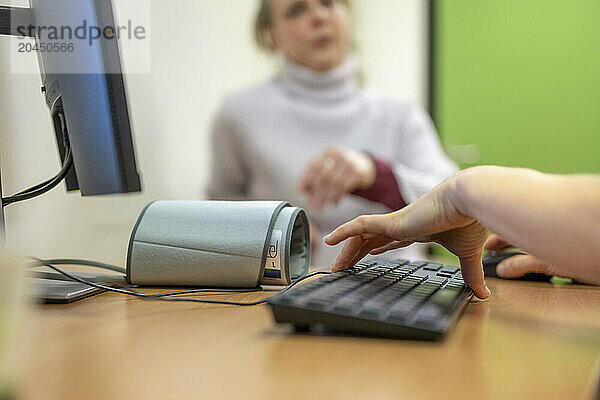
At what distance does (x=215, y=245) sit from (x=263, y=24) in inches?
58.9

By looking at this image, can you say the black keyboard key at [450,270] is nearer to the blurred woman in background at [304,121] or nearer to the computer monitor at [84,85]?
the computer monitor at [84,85]

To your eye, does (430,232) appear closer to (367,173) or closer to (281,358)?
(281,358)

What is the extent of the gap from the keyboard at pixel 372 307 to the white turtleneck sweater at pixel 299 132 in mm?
1271

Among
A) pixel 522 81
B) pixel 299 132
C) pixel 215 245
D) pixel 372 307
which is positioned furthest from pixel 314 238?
pixel 522 81

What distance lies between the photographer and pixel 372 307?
50cm

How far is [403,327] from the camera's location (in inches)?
18.7

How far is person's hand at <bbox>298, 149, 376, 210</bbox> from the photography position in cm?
139

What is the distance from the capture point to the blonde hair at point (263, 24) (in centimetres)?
207

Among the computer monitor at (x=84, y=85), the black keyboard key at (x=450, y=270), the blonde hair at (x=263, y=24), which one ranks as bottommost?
the black keyboard key at (x=450, y=270)

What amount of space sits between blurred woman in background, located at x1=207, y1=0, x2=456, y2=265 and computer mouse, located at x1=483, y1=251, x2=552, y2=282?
91cm

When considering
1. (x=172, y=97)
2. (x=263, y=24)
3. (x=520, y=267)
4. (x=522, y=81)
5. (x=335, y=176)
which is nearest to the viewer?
(x=520, y=267)

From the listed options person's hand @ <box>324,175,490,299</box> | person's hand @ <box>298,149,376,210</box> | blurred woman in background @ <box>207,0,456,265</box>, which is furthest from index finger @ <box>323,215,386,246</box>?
blurred woman in background @ <box>207,0,456,265</box>

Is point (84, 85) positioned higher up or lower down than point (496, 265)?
higher up

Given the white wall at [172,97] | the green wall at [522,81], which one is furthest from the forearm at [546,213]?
the green wall at [522,81]
